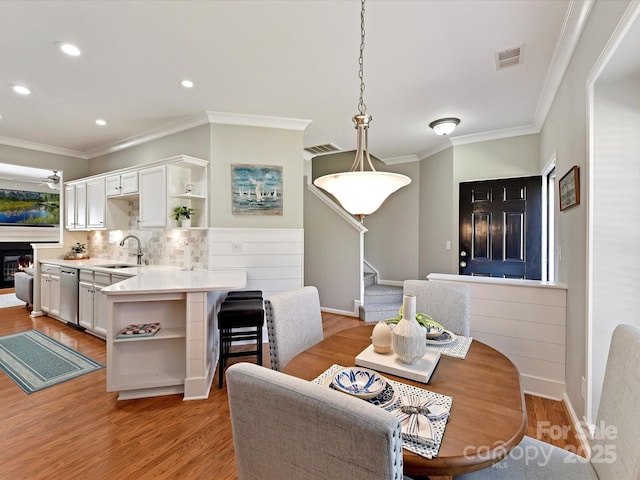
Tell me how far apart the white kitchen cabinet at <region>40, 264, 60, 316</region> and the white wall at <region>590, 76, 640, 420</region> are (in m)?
5.85

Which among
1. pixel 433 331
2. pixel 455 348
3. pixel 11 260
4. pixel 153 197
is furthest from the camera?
pixel 11 260

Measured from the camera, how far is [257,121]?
136 inches

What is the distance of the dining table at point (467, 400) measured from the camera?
2.60 ft

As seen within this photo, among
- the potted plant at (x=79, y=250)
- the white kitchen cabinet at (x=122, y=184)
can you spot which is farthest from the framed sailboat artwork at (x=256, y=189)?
the potted plant at (x=79, y=250)

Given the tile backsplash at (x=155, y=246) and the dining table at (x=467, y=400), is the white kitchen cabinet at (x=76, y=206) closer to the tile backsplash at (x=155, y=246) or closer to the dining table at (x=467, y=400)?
the tile backsplash at (x=155, y=246)

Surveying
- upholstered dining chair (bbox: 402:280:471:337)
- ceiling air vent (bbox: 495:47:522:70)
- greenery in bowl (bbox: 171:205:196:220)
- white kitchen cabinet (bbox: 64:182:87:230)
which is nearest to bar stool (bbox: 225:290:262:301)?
greenery in bowl (bbox: 171:205:196:220)

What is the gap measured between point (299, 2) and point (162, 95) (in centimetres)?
189

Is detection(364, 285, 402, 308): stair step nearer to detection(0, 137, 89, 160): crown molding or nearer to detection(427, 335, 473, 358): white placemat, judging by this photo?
detection(427, 335, 473, 358): white placemat

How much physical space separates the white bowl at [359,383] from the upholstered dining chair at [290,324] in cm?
53

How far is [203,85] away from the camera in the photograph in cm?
275

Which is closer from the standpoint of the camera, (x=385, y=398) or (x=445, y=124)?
(x=385, y=398)

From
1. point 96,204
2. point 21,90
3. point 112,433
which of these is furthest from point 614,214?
point 96,204

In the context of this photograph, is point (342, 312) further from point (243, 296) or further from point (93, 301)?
point (93, 301)

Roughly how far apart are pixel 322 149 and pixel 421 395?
420 centimetres
